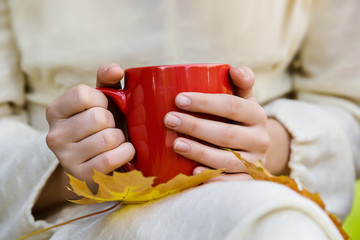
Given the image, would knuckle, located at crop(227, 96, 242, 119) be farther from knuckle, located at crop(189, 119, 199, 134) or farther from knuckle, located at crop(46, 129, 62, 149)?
knuckle, located at crop(46, 129, 62, 149)

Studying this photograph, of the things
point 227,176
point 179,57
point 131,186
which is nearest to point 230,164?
point 227,176

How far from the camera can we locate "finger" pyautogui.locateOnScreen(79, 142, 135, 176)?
0.39 metres

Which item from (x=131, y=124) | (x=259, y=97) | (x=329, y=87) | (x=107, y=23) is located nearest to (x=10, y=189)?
(x=131, y=124)

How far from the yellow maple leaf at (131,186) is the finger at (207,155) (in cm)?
3

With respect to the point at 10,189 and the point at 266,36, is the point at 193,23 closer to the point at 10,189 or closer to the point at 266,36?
the point at 266,36

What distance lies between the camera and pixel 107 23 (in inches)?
27.0

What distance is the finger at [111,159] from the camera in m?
0.39

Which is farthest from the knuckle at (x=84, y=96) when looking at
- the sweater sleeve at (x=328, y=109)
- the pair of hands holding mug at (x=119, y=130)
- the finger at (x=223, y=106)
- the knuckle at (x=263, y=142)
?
the sweater sleeve at (x=328, y=109)

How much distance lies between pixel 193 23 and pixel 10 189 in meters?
0.46

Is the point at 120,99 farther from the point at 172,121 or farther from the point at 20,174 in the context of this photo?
the point at 20,174

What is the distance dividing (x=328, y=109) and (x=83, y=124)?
1.96ft

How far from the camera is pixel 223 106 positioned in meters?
0.41

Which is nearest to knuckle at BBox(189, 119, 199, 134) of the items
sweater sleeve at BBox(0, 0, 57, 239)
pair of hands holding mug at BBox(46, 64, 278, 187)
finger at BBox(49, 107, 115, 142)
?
pair of hands holding mug at BBox(46, 64, 278, 187)

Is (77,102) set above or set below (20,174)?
above
